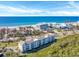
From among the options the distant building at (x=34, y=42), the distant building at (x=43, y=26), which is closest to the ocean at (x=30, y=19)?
the distant building at (x=43, y=26)

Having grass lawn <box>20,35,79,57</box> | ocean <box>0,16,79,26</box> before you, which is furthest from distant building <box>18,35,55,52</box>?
ocean <box>0,16,79,26</box>

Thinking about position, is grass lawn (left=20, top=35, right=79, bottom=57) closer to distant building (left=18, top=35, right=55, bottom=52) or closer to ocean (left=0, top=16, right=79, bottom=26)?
distant building (left=18, top=35, right=55, bottom=52)

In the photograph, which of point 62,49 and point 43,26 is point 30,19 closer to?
point 43,26

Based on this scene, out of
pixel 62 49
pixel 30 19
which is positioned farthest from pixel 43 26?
pixel 62 49

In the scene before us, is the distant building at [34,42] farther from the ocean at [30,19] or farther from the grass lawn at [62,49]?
the ocean at [30,19]

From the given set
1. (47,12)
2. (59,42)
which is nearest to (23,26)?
(47,12)
